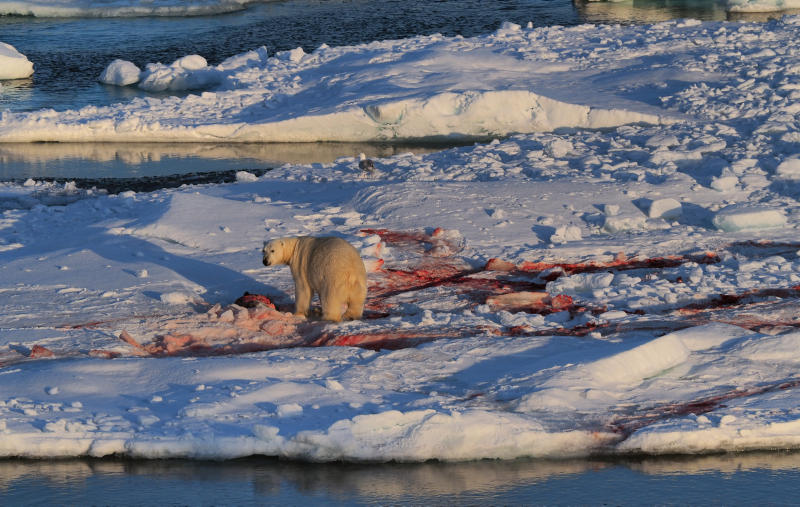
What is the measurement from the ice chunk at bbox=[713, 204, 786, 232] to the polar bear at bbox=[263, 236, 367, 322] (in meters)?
3.46

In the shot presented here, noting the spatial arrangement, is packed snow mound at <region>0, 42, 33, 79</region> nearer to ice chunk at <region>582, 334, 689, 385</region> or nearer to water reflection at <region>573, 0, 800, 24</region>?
water reflection at <region>573, 0, 800, 24</region>

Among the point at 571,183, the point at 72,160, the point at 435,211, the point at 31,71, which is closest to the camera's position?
the point at 435,211

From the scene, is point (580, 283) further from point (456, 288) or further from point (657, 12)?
point (657, 12)

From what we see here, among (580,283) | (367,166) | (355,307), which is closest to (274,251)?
(355,307)

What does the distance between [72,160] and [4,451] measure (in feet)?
32.4

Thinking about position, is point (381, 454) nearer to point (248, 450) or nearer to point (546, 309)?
point (248, 450)

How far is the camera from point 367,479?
17.3 feet

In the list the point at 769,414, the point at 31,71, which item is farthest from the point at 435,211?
the point at 31,71

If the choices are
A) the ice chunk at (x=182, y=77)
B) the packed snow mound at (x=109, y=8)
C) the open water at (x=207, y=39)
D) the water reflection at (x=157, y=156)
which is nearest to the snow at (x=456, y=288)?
the water reflection at (x=157, y=156)

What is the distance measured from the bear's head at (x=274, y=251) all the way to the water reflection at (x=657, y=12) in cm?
1958

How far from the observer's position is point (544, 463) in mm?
5441

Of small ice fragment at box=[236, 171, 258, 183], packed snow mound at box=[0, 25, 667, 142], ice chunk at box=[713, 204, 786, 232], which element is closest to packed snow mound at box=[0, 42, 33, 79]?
packed snow mound at box=[0, 25, 667, 142]

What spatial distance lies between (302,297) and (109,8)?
25214 mm

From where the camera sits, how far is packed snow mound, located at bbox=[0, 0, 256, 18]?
30.3 meters
